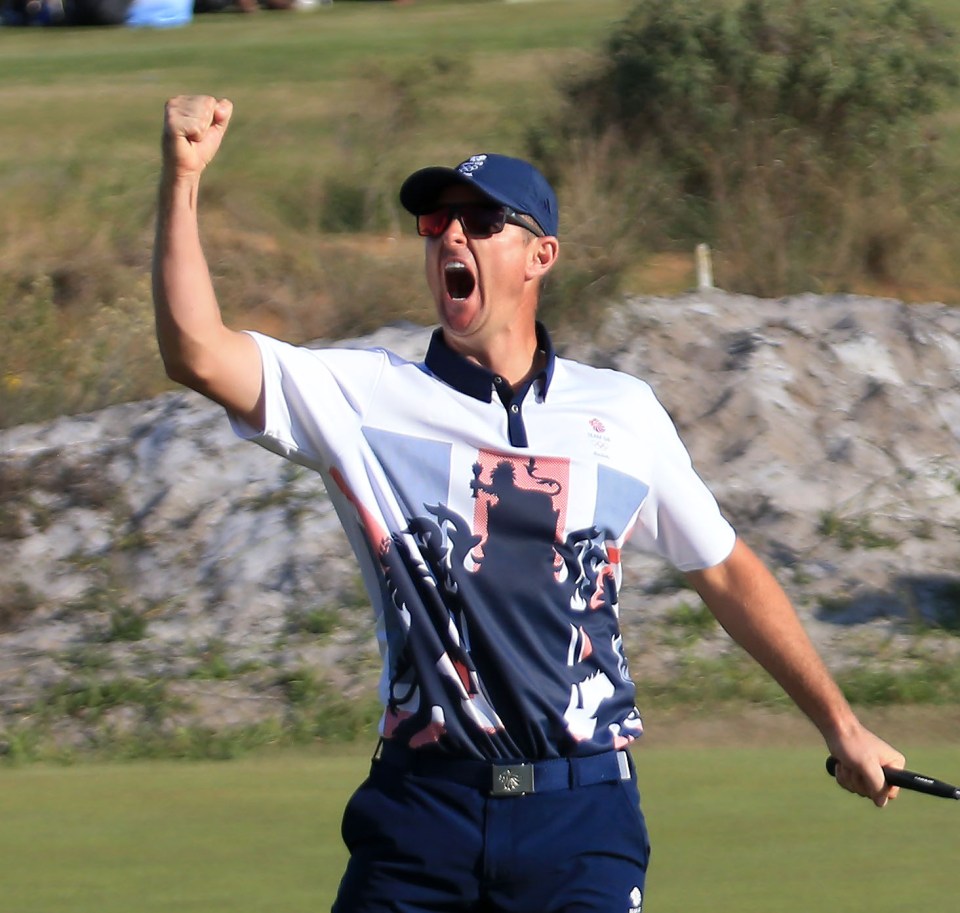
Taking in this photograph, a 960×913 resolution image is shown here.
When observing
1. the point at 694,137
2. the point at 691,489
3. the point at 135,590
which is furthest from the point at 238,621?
the point at 694,137

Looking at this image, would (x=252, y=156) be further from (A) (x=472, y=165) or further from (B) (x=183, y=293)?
(B) (x=183, y=293)

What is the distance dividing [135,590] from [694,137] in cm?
784

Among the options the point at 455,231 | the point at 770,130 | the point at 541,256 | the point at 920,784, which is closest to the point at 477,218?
the point at 455,231

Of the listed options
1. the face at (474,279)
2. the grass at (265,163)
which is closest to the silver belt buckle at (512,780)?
the face at (474,279)

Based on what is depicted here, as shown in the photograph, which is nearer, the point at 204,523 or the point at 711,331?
the point at 204,523

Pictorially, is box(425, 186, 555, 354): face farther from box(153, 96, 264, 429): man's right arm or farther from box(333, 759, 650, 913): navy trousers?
box(333, 759, 650, 913): navy trousers

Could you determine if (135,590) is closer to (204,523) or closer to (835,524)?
(204,523)

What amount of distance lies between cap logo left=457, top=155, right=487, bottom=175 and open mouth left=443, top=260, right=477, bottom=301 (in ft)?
0.53

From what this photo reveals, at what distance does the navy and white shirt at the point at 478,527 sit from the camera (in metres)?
3.15

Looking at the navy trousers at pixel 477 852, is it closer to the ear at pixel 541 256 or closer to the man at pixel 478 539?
the man at pixel 478 539

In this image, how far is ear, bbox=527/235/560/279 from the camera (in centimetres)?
343

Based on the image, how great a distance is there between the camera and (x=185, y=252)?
3.01 metres

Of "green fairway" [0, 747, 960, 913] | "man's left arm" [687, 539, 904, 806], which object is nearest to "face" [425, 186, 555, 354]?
"man's left arm" [687, 539, 904, 806]

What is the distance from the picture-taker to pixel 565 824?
317 centimetres
